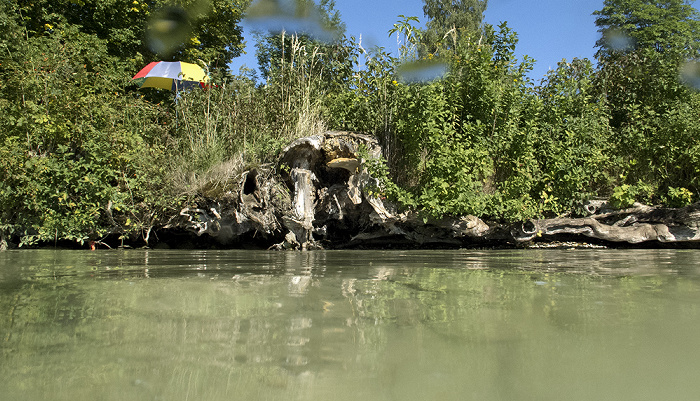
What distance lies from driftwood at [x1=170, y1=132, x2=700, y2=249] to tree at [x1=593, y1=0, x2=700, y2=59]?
10605mm

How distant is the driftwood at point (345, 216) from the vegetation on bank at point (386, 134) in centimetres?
31

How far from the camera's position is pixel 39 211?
24.8 feet

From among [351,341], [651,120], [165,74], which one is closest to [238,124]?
[165,74]

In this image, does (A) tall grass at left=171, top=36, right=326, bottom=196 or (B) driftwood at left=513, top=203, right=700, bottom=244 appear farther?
(A) tall grass at left=171, top=36, right=326, bottom=196

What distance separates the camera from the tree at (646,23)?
55.0ft

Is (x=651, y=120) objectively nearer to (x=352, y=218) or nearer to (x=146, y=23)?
(x=352, y=218)

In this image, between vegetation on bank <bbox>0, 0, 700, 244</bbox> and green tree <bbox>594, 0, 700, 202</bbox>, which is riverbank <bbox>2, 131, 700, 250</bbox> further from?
green tree <bbox>594, 0, 700, 202</bbox>

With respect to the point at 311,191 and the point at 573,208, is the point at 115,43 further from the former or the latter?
the point at 573,208

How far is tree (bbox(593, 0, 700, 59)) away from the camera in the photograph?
16.8 metres

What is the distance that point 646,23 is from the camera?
18.4m

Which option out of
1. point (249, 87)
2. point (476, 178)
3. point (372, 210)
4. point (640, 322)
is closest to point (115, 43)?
point (249, 87)

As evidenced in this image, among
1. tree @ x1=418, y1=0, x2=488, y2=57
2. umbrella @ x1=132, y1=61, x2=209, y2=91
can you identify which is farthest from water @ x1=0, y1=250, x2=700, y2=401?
tree @ x1=418, y1=0, x2=488, y2=57

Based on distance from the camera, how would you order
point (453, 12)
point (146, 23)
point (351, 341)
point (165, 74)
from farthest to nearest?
point (453, 12)
point (146, 23)
point (165, 74)
point (351, 341)

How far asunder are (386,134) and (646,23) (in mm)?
15879
